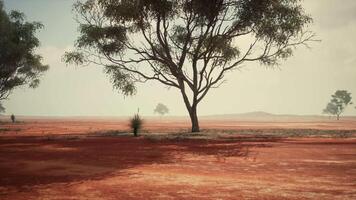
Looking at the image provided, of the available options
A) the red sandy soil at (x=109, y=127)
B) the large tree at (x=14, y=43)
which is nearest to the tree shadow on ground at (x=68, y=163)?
the red sandy soil at (x=109, y=127)

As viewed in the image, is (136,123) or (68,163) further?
(136,123)

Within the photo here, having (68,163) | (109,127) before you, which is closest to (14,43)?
(109,127)

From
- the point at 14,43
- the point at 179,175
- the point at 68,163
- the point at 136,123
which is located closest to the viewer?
the point at 179,175

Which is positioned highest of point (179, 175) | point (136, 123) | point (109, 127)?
point (136, 123)

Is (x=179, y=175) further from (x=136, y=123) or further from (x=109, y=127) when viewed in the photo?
(x=109, y=127)

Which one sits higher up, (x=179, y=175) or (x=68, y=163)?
(x=68, y=163)

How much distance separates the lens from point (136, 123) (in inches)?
1155

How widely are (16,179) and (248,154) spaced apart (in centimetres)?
977

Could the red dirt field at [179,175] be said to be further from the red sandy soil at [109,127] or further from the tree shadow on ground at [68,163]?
the red sandy soil at [109,127]

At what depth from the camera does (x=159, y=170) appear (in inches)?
469

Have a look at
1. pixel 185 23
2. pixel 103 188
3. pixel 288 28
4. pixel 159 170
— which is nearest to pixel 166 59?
pixel 185 23

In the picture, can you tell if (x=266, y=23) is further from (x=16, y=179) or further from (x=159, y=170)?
(x=16, y=179)

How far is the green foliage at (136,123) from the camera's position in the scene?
1140 inches

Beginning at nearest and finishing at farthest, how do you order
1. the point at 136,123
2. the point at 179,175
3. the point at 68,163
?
the point at 179,175 → the point at 68,163 → the point at 136,123
